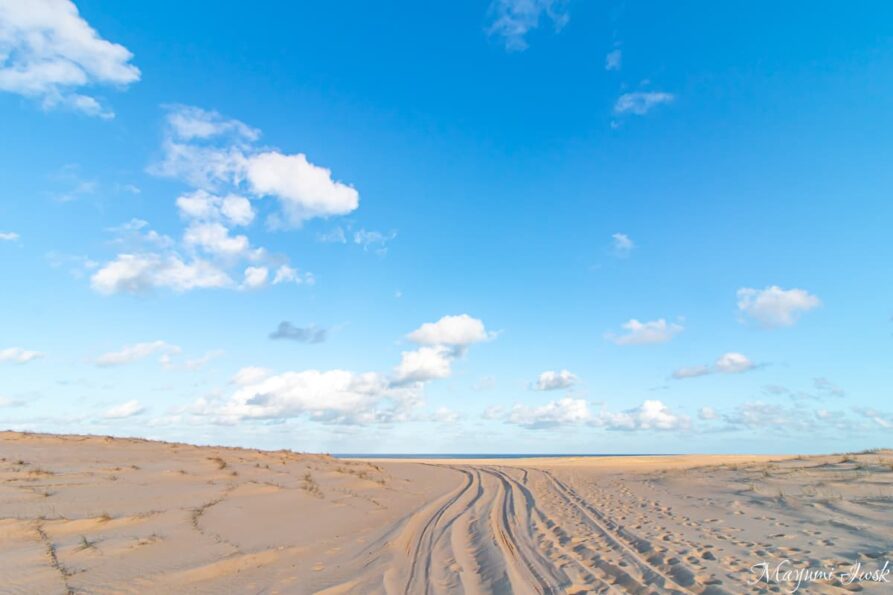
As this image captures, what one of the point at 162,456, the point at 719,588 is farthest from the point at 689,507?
the point at 162,456

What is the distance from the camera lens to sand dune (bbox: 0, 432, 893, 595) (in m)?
7.78

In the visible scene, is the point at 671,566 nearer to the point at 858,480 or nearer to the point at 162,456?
the point at 858,480

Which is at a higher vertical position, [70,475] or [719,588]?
[70,475]

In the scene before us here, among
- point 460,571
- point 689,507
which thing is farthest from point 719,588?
point 689,507

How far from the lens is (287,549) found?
9914mm

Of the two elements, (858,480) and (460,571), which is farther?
(858,480)

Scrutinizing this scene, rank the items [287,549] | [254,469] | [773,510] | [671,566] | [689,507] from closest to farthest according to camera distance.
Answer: [671,566]
[287,549]
[773,510]
[689,507]
[254,469]

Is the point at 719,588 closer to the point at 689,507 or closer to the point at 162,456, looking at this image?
the point at 689,507

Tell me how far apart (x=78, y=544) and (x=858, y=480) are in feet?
70.4

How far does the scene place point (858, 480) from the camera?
52.2 ft

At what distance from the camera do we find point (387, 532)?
1221 centimetres

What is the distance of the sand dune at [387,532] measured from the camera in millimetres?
7777

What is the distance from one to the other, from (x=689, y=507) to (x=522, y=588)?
32.8 feet

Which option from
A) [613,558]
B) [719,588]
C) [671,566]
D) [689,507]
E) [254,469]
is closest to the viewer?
[719,588]
